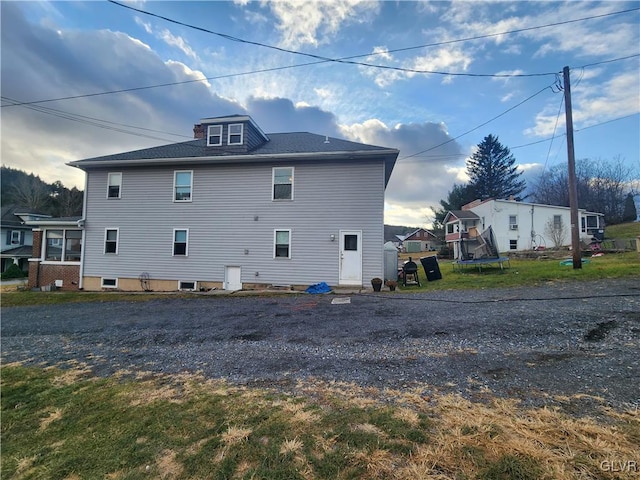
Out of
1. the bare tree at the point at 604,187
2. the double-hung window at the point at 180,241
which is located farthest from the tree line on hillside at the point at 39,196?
the bare tree at the point at 604,187

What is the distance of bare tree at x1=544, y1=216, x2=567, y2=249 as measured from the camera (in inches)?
984

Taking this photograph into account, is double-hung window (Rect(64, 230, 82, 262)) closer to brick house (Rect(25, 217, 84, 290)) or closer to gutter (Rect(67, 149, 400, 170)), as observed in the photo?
brick house (Rect(25, 217, 84, 290))

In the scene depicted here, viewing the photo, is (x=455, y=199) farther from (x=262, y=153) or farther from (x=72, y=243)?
(x=72, y=243)

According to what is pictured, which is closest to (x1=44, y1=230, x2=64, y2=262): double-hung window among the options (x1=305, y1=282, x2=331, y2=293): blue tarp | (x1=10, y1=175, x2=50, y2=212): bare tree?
(x1=305, y1=282, x2=331, y2=293): blue tarp

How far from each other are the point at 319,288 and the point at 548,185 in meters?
44.8

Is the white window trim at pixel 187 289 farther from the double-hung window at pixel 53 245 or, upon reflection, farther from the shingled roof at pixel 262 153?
the double-hung window at pixel 53 245

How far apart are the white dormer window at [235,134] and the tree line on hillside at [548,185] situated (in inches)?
1352

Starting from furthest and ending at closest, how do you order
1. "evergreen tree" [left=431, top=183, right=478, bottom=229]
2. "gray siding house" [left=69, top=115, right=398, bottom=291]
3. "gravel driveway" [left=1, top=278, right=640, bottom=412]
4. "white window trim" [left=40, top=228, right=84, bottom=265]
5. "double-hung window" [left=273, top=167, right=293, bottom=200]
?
"evergreen tree" [left=431, top=183, right=478, bottom=229], "white window trim" [left=40, top=228, right=84, bottom=265], "double-hung window" [left=273, top=167, right=293, bottom=200], "gray siding house" [left=69, top=115, right=398, bottom=291], "gravel driveway" [left=1, top=278, right=640, bottom=412]

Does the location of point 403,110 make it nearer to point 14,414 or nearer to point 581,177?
point 14,414

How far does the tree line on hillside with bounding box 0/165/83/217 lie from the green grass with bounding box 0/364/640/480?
48293mm

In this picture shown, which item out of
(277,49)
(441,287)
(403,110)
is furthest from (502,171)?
(277,49)

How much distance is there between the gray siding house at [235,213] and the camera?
12.0 metres

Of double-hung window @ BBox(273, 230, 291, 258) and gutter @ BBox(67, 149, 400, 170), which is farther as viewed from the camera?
double-hung window @ BBox(273, 230, 291, 258)

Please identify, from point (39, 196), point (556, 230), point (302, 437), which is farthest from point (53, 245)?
point (556, 230)
